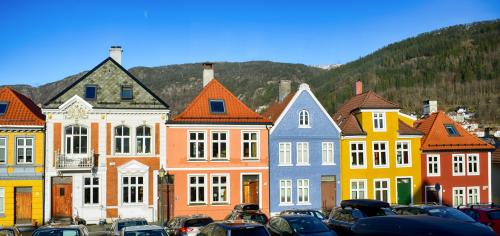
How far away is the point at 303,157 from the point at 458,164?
42.0ft

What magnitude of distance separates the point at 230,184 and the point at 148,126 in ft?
22.9

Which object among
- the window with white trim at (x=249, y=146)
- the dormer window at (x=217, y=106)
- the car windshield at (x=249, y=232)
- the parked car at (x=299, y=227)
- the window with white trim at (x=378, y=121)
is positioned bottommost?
the parked car at (x=299, y=227)

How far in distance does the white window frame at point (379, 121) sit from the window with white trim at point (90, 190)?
20.6m

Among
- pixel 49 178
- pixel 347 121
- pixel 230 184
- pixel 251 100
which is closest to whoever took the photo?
pixel 49 178

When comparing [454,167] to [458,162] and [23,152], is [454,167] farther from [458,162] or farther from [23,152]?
[23,152]

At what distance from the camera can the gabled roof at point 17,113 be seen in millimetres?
34094

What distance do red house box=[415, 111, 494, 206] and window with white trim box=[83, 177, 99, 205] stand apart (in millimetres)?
24110

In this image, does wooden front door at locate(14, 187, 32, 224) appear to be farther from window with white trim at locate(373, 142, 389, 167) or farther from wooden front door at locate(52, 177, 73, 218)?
window with white trim at locate(373, 142, 389, 167)

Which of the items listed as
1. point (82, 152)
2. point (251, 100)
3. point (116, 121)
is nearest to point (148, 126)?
point (116, 121)

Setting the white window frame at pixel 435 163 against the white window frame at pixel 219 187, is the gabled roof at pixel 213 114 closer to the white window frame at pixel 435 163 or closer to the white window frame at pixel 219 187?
the white window frame at pixel 219 187

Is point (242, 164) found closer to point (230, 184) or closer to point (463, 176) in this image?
point (230, 184)

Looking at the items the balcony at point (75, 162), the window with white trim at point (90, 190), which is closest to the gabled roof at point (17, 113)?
the balcony at point (75, 162)

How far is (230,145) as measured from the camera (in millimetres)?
36875

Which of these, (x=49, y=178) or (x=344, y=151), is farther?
(x=344, y=151)
